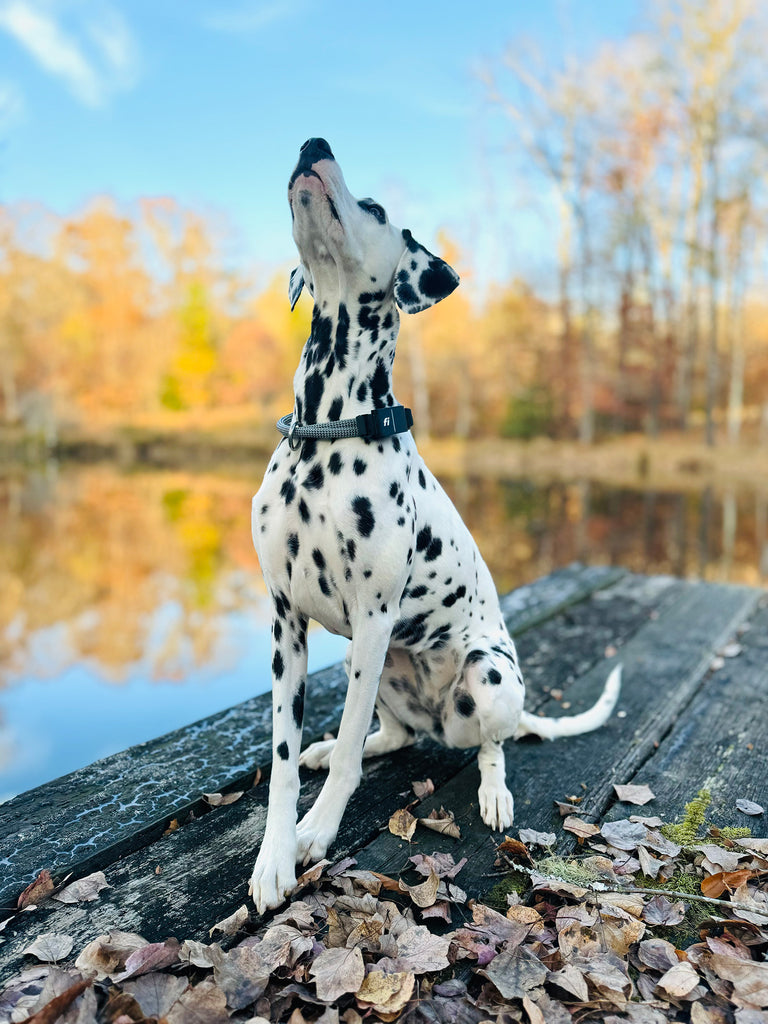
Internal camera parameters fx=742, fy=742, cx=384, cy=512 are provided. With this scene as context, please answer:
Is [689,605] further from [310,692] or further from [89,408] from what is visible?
[89,408]

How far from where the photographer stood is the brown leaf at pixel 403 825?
2.45 meters

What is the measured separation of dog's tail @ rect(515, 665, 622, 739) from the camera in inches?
124

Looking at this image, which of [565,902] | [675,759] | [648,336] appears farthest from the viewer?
[648,336]

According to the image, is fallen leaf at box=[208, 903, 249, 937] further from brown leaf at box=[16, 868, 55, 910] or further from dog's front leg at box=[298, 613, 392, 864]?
brown leaf at box=[16, 868, 55, 910]

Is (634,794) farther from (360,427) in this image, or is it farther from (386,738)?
(360,427)

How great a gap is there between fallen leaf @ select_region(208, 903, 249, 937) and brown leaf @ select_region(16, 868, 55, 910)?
505 millimetres

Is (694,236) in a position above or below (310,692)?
above

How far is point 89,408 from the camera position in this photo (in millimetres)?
32562

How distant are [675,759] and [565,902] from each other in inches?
45.7

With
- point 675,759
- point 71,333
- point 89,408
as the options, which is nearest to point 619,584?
point 675,759

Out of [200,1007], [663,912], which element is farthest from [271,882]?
[663,912]

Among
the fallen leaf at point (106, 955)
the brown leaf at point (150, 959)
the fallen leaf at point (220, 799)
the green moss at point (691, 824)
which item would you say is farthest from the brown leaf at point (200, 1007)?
the green moss at point (691, 824)

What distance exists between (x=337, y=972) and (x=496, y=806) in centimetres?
90

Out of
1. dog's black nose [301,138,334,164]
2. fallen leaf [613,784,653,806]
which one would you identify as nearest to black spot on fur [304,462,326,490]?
dog's black nose [301,138,334,164]
